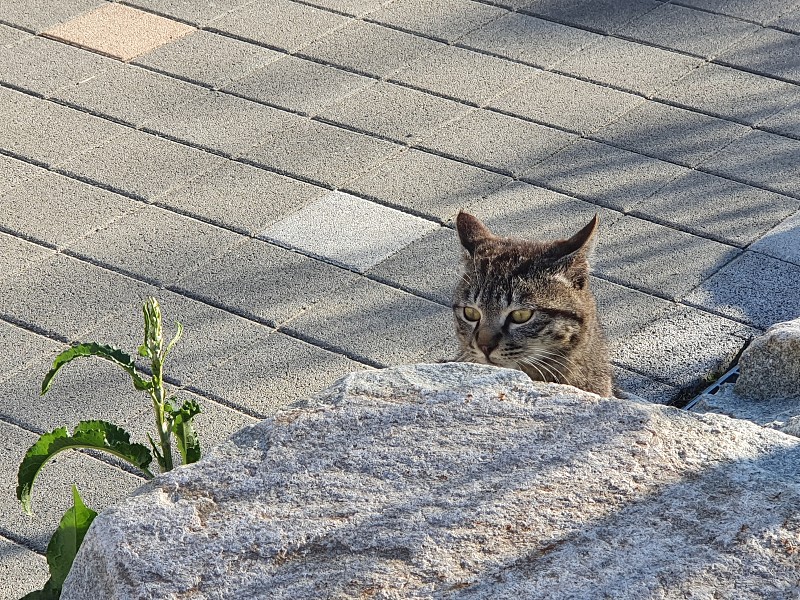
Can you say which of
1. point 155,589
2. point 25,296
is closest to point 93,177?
point 25,296

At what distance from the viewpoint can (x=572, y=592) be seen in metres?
2.49

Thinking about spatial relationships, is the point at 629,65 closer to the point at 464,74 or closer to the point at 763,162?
the point at 464,74

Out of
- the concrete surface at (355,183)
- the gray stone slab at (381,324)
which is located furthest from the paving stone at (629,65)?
the gray stone slab at (381,324)

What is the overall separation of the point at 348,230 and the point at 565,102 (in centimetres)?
190

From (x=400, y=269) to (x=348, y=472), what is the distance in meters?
3.01

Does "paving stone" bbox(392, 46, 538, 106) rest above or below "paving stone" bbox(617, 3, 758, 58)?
below

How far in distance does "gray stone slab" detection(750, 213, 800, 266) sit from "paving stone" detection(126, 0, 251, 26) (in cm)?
404

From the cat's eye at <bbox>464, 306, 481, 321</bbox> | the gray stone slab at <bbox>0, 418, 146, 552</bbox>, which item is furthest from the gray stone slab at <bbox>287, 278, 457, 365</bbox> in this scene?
the gray stone slab at <bbox>0, 418, 146, 552</bbox>

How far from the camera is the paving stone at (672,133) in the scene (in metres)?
6.65

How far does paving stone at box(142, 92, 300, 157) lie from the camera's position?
669 cm

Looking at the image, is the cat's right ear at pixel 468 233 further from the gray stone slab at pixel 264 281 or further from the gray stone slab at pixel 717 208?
the gray stone slab at pixel 717 208

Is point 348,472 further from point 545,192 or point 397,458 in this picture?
point 545,192

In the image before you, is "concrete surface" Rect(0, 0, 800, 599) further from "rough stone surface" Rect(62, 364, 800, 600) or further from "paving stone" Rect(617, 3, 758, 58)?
"rough stone surface" Rect(62, 364, 800, 600)

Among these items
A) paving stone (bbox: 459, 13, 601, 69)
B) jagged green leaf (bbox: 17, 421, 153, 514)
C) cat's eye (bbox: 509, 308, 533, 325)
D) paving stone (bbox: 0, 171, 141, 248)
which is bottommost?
paving stone (bbox: 0, 171, 141, 248)
